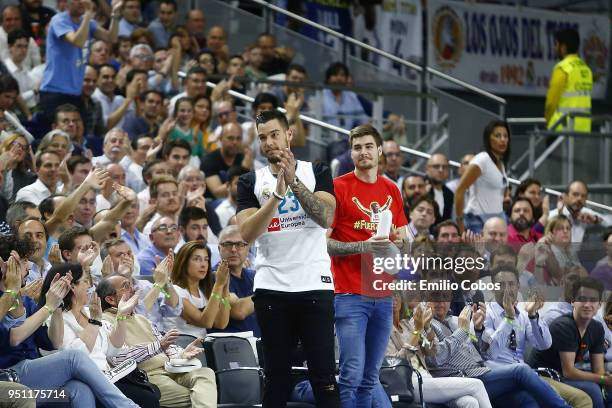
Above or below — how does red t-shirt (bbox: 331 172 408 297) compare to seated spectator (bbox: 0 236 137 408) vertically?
above

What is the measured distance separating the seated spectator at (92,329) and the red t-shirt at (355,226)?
1.57m

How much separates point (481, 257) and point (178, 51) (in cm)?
590

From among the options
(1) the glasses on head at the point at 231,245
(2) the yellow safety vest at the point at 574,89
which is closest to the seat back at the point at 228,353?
(1) the glasses on head at the point at 231,245

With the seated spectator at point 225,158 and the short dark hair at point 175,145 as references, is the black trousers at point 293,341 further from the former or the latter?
the seated spectator at point 225,158

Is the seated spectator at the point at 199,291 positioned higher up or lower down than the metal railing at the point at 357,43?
lower down

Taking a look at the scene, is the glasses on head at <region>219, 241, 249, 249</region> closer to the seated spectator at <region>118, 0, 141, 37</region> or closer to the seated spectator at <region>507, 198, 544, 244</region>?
the seated spectator at <region>507, 198, 544, 244</region>

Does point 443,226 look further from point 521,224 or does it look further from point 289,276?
point 289,276

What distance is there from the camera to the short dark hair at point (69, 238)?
9.85 m

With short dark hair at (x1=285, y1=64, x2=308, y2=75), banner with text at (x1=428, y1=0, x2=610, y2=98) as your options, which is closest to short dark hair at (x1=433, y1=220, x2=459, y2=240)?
short dark hair at (x1=285, y1=64, x2=308, y2=75)

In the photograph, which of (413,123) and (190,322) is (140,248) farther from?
(413,123)

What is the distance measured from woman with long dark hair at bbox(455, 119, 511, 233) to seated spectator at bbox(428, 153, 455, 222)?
1.89ft

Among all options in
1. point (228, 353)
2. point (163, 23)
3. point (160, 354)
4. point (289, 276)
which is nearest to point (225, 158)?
point (163, 23)

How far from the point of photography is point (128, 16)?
1691 centimetres

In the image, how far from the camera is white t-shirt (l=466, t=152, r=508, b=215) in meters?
13.7
